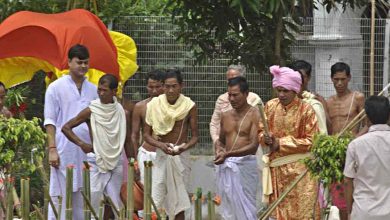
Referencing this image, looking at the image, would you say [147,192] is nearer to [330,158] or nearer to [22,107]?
[330,158]

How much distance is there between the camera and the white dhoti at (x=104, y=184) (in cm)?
1086

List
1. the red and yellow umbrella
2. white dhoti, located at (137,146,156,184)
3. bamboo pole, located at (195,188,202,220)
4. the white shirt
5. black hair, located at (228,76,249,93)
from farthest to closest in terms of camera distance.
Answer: the red and yellow umbrella
white dhoti, located at (137,146,156,184)
black hair, located at (228,76,249,93)
the white shirt
bamboo pole, located at (195,188,202,220)

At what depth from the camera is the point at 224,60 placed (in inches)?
593

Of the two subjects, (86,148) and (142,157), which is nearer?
(86,148)

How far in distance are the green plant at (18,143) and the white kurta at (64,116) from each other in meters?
0.71

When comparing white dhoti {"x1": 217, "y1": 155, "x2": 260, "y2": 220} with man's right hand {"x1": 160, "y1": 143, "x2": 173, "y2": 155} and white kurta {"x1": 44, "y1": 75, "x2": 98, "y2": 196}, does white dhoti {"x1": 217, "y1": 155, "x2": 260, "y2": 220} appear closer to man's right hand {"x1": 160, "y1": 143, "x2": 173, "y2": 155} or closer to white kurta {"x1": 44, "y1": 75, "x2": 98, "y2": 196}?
man's right hand {"x1": 160, "y1": 143, "x2": 173, "y2": 155}

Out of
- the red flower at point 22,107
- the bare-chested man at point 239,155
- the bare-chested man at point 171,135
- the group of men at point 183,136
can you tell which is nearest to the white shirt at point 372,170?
the group of men at point 183,136

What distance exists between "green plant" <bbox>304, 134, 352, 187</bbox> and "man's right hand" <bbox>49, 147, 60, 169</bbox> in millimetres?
2456

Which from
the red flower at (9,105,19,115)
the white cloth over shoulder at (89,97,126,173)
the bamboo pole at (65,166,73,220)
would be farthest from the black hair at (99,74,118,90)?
the red flower at (9,105,19,115)

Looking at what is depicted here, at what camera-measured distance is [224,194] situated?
1155 cm

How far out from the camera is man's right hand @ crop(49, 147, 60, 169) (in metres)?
10.6

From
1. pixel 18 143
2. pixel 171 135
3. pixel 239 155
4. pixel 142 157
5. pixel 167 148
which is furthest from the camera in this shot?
pixel 142 157

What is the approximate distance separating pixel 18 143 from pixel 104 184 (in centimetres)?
131

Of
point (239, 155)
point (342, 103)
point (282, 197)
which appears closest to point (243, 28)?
point (342, 103)
